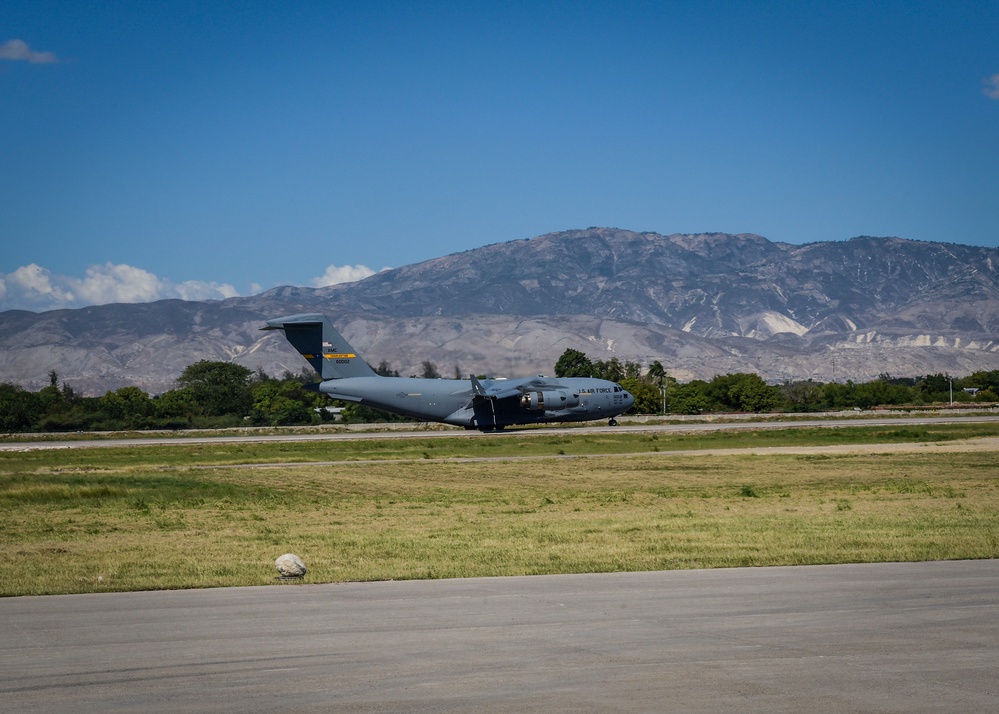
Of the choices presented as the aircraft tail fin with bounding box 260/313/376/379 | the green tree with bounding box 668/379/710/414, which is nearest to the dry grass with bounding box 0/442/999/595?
the aircraft tail fin with bounding box 260/313/376/379

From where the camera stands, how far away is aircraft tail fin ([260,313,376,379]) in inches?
2741

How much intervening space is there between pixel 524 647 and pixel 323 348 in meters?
60.1

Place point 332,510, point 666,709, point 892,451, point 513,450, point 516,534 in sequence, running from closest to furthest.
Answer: point 666,709
point 516,534
point 332,510
point 892,451
point 513,450

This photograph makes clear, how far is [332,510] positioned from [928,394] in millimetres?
129736

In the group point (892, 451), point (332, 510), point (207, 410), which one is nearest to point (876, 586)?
point (332, 510)

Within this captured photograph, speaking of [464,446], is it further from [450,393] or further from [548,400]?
[548,400]

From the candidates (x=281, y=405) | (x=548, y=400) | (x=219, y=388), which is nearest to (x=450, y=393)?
(x=548, y=400)

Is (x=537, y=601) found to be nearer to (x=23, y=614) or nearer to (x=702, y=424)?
(x=23, y=614)

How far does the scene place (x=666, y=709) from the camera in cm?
887

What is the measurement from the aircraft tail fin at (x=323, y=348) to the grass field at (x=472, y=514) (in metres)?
19.6

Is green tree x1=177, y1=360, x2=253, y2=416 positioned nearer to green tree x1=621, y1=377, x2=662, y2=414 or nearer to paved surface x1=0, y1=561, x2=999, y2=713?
green tree x1=621, y1=377, x2=662, y2=414

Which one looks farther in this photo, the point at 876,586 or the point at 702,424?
the point at 702,424

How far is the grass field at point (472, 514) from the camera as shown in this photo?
18.2 meters

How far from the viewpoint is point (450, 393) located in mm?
67188
